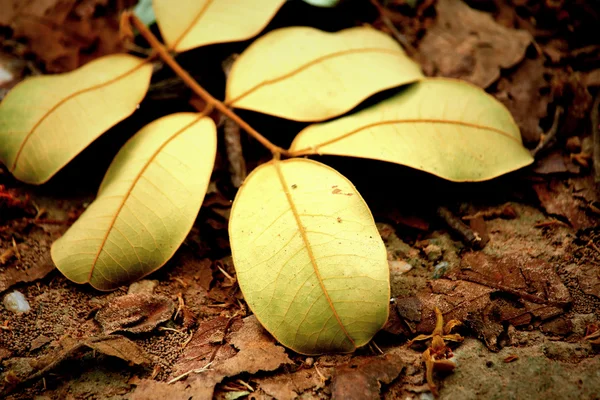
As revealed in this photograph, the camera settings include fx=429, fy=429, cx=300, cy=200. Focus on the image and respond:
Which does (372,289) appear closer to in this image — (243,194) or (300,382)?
(300,382)

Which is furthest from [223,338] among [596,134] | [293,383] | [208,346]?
[596,134]

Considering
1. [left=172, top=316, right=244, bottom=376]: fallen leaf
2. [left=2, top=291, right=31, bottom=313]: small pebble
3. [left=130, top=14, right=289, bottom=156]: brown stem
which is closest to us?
[left=172, top=316, right=244, bottom=376]: fallen leaf

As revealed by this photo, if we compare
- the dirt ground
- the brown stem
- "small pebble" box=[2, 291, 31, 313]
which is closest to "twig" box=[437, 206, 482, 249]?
the dirt ground

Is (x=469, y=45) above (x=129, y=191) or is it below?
above

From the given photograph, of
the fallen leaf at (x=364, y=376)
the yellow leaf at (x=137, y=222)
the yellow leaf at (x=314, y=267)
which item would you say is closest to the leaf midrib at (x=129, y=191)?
the yellow leaf at (x=137, y=222)

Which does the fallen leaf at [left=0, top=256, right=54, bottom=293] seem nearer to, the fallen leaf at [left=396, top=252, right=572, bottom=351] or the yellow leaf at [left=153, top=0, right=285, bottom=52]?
the yellow leaf at [left=153, top=0, right=285, bottom=52]

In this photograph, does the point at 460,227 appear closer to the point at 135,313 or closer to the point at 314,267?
the point at 314,267
